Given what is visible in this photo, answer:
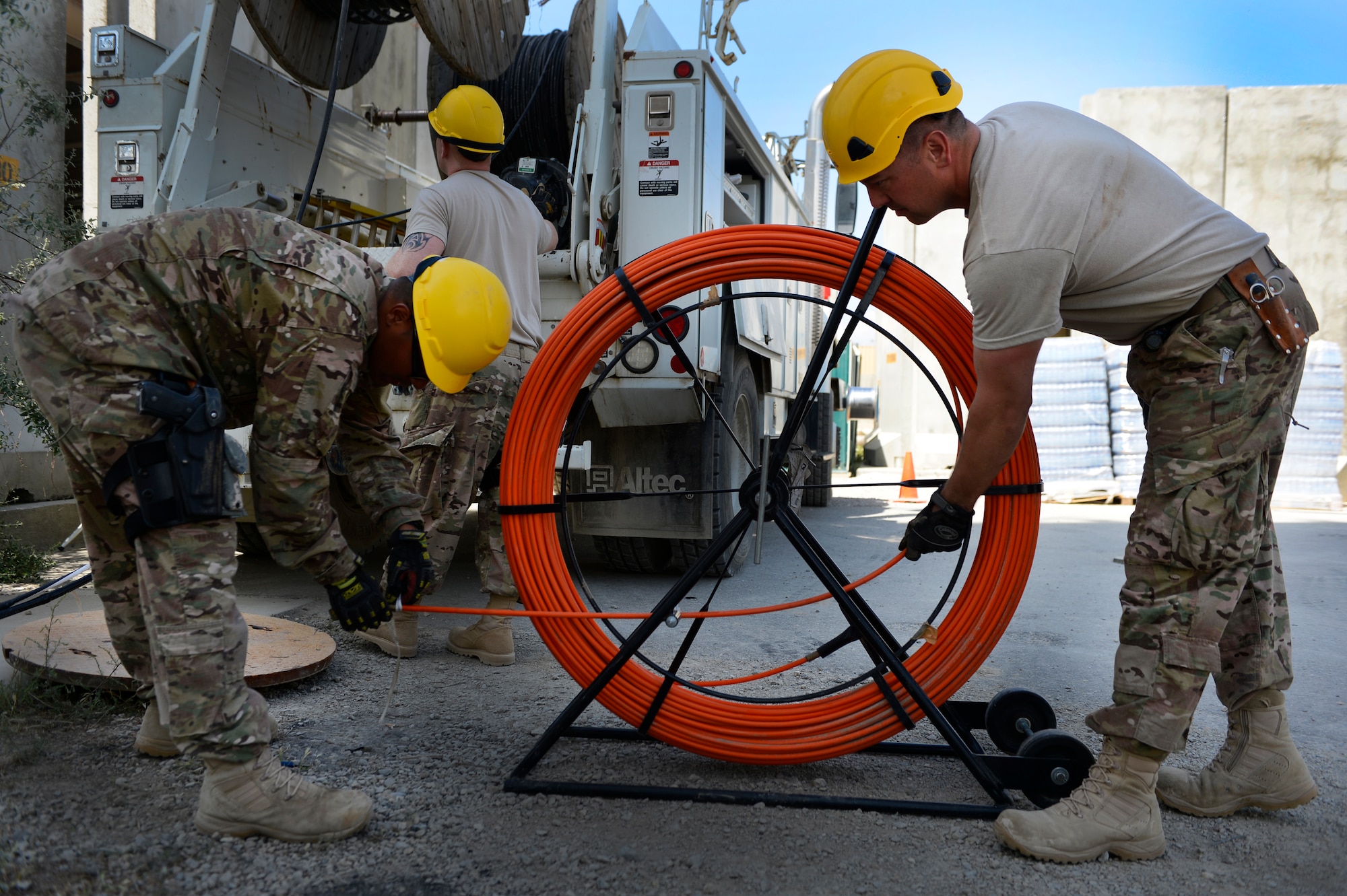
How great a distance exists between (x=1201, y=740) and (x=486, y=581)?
95.5 inches

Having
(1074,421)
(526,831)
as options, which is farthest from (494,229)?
(1074,421)

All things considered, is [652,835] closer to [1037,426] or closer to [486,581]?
→ [486,581]

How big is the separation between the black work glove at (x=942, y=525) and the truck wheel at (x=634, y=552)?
2799 millimetres

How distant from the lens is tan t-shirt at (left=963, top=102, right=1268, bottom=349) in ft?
6.41

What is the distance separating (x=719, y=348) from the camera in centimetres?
483

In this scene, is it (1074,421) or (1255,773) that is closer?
(1255,773)

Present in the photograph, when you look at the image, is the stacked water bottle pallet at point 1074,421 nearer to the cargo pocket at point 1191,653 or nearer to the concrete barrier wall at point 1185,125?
the concrete barrier wall at point 1185,125

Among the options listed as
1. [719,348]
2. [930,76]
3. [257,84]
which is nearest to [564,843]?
[930,76]

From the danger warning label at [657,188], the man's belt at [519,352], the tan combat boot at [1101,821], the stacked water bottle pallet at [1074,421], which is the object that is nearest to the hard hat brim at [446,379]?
the man's belt at [519,352]

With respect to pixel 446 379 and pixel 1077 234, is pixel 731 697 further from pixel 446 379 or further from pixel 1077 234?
pixel 1077 234

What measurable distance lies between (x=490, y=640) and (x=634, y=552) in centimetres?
164

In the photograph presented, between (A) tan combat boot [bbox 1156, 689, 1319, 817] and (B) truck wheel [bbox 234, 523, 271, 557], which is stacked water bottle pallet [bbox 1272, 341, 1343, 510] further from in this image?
(B) truck wheel [bbox 234, 523, 271, 557]

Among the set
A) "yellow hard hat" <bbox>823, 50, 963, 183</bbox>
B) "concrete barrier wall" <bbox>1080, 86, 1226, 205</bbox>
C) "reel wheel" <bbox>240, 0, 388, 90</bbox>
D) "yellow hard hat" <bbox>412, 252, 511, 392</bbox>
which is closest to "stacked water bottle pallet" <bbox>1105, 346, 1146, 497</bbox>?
"concrete barrier wall" <bbox>1080, 86, 1226, 205</bbox>

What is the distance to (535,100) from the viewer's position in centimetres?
548
